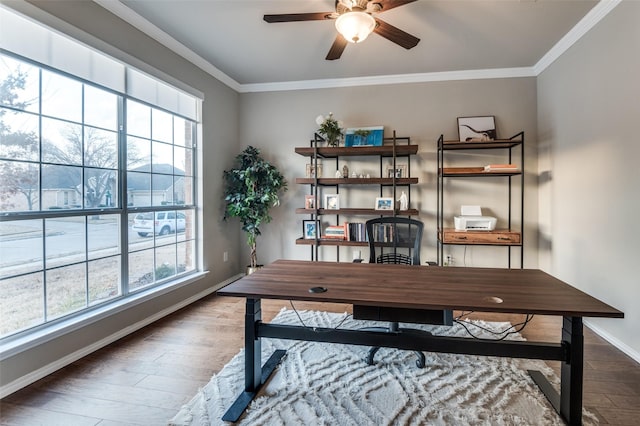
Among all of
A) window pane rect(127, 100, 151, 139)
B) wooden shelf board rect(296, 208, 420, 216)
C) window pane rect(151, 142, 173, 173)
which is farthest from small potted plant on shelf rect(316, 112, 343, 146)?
window pane rect(127, 100, 151, 139)

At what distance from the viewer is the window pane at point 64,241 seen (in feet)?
6.61

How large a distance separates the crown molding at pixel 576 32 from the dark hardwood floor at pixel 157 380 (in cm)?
260

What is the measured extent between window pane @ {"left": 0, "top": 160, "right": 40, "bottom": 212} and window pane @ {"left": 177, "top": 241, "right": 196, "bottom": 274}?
1430 mm

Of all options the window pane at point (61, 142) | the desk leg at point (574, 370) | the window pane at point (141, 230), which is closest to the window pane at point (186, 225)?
the window pane at point (141, 230)

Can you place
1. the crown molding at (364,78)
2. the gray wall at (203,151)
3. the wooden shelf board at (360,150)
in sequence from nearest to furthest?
the gray wall at (203,151) → the crown molding at (364,78) → the wooden shelf board at (360,150)

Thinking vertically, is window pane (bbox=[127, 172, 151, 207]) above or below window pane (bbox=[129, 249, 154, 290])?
above

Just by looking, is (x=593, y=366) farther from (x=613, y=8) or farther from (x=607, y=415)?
(x=613, y=8)

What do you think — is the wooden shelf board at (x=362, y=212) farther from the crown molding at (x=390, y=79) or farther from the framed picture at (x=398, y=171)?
the crown molding at (x=390, y=79)

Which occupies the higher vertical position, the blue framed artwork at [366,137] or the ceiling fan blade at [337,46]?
the ceiling fan blade at [337,46]

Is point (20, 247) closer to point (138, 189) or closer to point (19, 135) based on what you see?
point (19, 135)

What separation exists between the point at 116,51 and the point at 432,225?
358 centimetres

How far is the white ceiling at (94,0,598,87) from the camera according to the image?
238 centimetres

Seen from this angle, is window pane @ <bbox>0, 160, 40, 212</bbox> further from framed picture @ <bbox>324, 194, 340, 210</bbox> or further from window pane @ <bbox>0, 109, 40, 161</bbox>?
framed picture @ <bbox>324, 194, 340, 210</bbox>

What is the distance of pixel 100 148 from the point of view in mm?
2338
